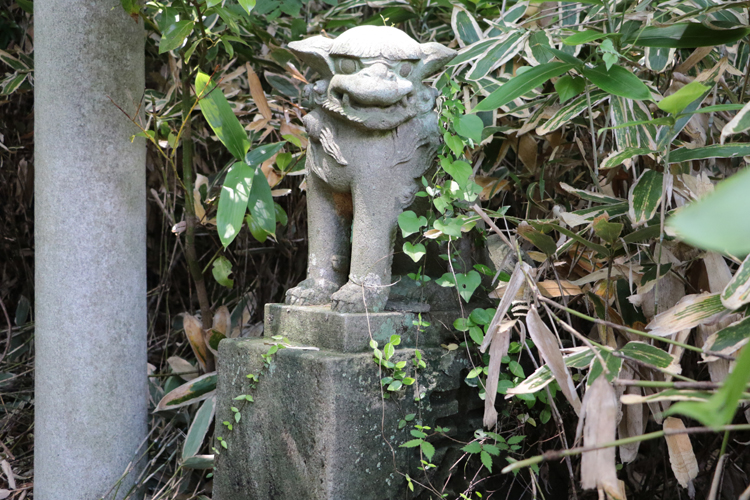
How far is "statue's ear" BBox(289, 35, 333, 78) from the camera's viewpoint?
1399mm

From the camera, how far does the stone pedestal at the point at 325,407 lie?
1282 millimetres

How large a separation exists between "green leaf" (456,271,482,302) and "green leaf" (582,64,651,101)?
1.49ft

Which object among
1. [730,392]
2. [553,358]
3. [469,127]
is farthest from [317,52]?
[730,392]

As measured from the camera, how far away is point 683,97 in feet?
3.13

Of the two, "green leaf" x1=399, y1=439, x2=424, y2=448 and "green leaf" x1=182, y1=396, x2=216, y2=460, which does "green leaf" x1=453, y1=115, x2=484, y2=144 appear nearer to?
"green leaf" x1=399, y1=439, x2=424, y2=448

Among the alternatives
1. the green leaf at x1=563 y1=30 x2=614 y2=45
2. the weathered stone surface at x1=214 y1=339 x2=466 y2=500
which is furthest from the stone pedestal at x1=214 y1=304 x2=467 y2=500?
the green leaf at x1=563 y1=30 x2=614 y2=45

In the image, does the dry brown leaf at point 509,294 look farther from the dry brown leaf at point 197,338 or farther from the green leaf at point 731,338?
the dry brown leaf at point 197,338

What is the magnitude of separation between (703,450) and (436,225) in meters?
0.78

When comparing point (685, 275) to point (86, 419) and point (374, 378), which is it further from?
point (86, 419)

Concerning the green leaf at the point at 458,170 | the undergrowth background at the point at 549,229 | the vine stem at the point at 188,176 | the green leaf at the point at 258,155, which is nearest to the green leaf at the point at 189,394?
the undergrowth background at the point at 549,229

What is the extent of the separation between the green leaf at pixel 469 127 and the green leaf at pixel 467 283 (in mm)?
286

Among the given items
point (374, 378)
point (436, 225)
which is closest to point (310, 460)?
point (374, 378)

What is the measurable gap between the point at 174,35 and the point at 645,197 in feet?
3.89

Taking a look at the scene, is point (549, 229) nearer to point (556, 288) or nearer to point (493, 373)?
point (556, 288)
